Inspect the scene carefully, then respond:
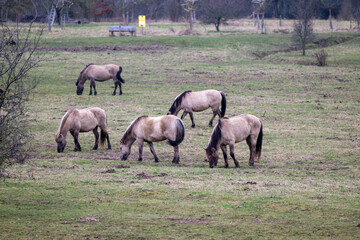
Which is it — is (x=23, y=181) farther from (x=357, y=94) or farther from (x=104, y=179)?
(x=357, y=94)

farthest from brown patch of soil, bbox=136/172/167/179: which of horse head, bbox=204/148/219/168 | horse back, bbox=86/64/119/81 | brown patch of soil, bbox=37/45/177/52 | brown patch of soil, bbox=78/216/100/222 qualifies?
brown patch of soil, bbox=37/45/177/52

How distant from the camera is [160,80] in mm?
28719

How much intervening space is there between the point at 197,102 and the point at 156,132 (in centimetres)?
A: 512

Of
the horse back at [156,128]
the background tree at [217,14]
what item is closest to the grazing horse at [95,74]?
the horse back at [156,128]

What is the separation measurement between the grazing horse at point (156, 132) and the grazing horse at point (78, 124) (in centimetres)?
173

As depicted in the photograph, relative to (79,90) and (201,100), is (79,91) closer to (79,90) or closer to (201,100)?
(79,90)

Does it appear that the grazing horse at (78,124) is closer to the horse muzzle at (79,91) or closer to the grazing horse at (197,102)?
the grazing horse at (197,102)

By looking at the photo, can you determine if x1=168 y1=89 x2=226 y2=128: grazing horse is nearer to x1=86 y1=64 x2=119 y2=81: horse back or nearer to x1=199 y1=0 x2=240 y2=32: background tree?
x1=86 y1=64 x2=119 y2=81: horse back

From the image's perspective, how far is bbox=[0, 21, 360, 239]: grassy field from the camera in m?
7.89

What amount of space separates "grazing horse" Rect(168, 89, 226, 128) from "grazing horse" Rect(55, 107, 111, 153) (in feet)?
10.5

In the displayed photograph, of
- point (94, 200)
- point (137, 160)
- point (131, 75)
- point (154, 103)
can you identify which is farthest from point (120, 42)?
point (94, 200)

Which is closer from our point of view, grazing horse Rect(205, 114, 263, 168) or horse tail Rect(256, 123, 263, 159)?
grazing horse Rect(205, 114, 263, 168)

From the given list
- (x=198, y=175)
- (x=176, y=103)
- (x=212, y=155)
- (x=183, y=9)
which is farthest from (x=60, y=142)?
(x=183, y=9)

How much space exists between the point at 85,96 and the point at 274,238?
59.8 ft
